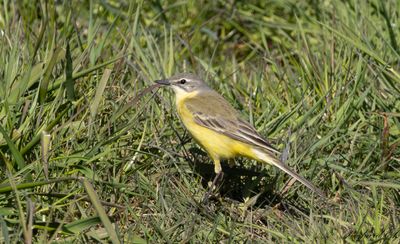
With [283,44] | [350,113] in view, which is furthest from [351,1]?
[350,113]

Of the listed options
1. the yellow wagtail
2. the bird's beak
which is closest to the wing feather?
the yellow wagtail

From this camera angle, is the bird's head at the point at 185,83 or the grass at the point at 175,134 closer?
the grass at the point at 175,134

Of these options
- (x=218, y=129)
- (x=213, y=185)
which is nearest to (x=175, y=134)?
(x=218, y=129)

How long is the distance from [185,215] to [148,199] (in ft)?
1.06

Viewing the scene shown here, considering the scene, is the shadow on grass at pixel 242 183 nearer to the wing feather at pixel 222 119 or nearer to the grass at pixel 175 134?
the grass at pixel 175 134

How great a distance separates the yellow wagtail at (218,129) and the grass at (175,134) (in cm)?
17

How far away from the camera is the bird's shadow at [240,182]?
6.23 m

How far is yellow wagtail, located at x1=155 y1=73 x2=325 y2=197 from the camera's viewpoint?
6082 millimetres

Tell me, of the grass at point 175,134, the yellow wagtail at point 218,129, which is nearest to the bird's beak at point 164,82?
the yellow wagtail at point 218,129

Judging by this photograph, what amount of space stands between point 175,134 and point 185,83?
461mm

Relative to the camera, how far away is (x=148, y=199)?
5.81 m

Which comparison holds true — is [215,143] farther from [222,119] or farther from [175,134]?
[175,134]

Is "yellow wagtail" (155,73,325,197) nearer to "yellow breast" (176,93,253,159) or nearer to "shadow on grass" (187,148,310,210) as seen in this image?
"yellow breast" (176,93,253,159)

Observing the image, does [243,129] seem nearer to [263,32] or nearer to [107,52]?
[107,52]
